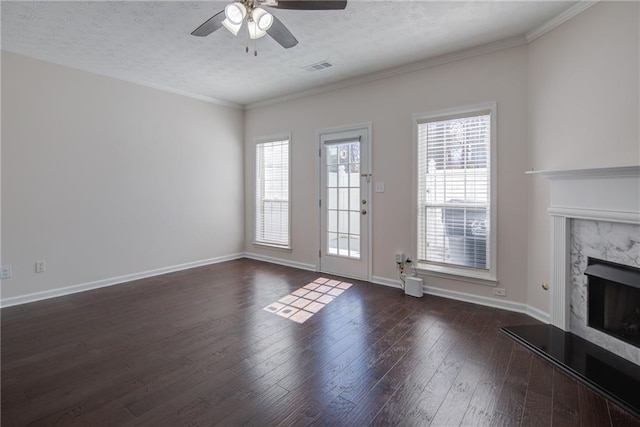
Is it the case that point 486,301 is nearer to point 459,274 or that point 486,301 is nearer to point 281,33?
point 459,274

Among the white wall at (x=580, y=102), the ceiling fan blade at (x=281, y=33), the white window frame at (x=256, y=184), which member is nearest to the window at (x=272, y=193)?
the white window frame at (x=256, y=184)

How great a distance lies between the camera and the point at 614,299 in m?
2.38

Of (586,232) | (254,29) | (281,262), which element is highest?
(254,29)

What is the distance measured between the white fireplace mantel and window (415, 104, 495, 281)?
0.69m

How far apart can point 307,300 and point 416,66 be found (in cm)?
311

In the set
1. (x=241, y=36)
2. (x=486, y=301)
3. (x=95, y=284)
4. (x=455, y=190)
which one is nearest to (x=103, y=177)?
(x=95, y=284)

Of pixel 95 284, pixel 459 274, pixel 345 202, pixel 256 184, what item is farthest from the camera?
pixel 256 184

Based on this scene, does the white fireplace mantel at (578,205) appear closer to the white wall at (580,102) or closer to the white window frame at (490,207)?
the white wall at (580,102)

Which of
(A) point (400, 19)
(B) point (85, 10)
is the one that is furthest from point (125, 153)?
(A) point (400, 19)

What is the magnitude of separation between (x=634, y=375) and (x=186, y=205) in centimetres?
534

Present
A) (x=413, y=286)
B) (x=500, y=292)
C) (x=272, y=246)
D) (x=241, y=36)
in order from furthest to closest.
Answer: (x=272, y=246) → (x=413, y=286) → (x=500, y=292) → (x=241, y=36)

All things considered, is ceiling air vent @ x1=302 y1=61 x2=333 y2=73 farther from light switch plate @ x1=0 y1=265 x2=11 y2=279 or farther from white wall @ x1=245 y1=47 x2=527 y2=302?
light switch plate @ x1=0 y1=265 x2=11 y2=279

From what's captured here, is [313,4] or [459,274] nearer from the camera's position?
[313,4]

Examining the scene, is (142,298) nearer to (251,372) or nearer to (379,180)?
(251,372)
